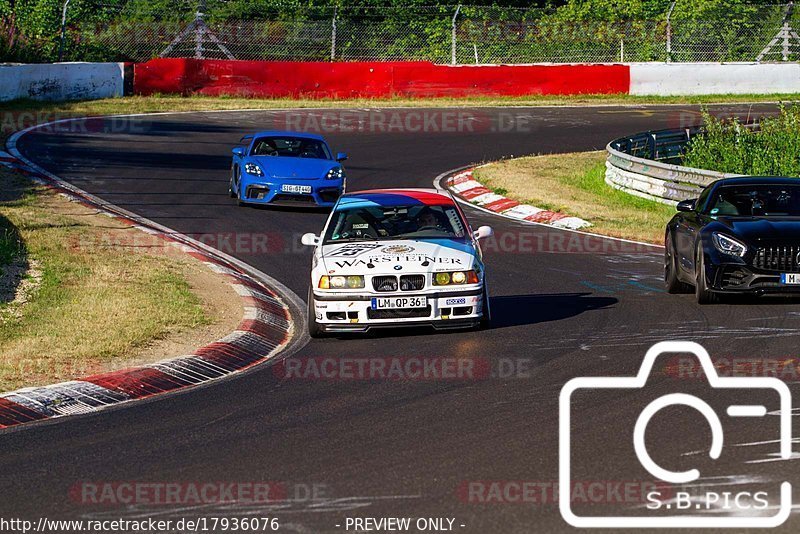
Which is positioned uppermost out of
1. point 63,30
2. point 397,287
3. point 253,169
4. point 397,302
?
point 63,30

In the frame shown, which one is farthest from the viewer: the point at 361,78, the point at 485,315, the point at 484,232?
the point at 361,78

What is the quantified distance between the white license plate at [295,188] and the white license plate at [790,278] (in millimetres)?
9831

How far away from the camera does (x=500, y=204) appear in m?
24.0

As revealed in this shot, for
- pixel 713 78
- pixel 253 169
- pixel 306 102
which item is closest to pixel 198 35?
pixel 306 102

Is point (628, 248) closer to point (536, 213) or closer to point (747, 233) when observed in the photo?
point (536, 213)

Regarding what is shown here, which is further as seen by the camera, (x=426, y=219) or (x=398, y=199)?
(x=398, y=199)

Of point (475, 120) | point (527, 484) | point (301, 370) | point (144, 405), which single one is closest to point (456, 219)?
point (301, 370)

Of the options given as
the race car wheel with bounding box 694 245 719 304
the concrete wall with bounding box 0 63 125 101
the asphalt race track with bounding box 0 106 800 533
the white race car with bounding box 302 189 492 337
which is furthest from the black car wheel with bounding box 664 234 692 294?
the concrete wall with bounding box 0 63 125 101

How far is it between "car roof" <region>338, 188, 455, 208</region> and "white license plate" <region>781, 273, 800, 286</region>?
339 centimetres

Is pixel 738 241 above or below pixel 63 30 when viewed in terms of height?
below

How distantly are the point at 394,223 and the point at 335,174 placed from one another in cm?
870

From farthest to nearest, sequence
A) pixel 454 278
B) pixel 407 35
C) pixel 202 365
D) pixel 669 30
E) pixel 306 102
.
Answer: pixel 669 30, pixel 407 35, pixel 306 102, pixel 454 278, pixel 202 365

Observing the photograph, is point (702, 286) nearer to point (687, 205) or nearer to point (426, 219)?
point (687, 205)

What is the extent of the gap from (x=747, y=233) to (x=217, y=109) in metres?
24.7
